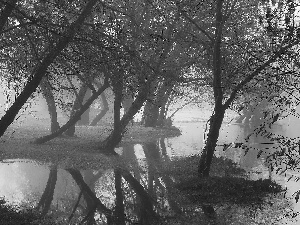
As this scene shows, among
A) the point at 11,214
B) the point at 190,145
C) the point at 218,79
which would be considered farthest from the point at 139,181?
the point at 190,145

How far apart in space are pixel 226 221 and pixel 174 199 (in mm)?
3188

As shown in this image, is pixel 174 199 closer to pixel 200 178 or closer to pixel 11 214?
pixel 200 178

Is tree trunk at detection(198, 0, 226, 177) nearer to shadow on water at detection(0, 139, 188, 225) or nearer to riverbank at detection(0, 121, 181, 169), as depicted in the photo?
shadow on water at detection(0, 139, 188, 225)

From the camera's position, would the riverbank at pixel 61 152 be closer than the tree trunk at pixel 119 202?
No

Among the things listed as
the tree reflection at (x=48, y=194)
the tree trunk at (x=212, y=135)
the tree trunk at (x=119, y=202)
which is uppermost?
the tree trunk at (x=212, y=135)

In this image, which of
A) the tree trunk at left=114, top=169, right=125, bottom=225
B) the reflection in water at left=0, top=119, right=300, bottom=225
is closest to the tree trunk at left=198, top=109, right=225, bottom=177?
the reflection in water at left=0, top=119, right=300, bottom=225

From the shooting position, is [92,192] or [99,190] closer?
[92,192]

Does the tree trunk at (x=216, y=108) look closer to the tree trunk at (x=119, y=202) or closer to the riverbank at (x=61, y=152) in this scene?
the tree trunk at (x=119, y=202)

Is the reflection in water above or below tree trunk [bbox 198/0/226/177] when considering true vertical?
below

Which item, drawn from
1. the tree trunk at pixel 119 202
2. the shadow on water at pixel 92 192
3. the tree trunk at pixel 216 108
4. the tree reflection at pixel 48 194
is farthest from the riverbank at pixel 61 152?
the tree trunk at pixel 216 108

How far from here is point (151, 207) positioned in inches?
551

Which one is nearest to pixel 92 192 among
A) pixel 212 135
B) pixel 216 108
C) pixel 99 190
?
pixel 99 190

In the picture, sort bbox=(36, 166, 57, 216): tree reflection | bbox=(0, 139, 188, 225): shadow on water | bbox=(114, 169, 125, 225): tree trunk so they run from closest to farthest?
bbox=(114, 169, 125, 225): tree trunk < bbox=(0, 139, 188, 225): shadow on water < bbox=(36, 166, 57, 216): tree reflection

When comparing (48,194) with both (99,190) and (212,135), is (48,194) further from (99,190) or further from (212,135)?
(212,135)
